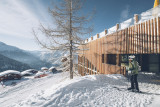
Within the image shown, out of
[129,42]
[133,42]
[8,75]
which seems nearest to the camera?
[133,42]

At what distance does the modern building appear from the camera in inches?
202

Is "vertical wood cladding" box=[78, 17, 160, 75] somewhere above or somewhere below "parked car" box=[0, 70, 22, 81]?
above

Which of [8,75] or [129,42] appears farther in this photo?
[8,75]

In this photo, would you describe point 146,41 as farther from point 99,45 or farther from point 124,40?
point 99,45

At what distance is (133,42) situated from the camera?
20.8 feet

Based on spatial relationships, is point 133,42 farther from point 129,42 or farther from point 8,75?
point 8,75

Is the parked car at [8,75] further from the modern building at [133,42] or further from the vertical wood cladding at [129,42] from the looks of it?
the vertical wood cladding at [129,42]

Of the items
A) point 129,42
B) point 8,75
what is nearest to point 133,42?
point 129,42

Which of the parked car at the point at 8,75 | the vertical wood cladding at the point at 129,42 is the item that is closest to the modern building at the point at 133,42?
the vertical wood cladding at the point at 129,42

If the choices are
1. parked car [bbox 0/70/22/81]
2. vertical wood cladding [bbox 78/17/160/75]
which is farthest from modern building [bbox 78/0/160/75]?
parked car [bbox 0/70/22/81]

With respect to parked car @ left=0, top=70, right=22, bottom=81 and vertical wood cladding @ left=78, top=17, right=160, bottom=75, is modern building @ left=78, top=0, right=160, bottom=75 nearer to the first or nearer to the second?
vertical wood cladding @ left=78, top=17, right=160, bottom=75

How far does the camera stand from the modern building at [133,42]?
5141 mm

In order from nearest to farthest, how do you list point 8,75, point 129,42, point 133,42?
1. point 133,42
2. point 129,42
3. point 8,75

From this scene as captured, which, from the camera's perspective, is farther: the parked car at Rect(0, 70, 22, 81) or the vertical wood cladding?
the parked car at Rect(0, 70, 22, 81)
